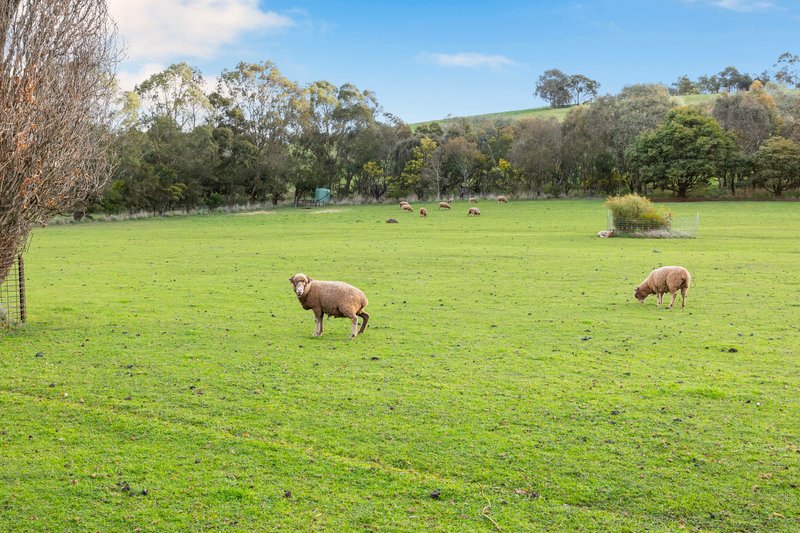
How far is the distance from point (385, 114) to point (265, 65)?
1912 centimetres

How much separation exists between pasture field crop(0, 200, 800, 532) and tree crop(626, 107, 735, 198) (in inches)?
2189

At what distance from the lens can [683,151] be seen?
240 ft

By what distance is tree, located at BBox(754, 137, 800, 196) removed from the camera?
6912 centimetres

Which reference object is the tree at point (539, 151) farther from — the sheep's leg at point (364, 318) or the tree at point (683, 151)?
the sheep's leg at point (364, 318)

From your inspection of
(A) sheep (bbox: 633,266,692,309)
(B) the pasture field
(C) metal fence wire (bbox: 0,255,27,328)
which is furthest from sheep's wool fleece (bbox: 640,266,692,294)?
(C) metal fence wire (bbox: 0,255,27,328)

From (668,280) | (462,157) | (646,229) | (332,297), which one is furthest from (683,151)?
(332,297)

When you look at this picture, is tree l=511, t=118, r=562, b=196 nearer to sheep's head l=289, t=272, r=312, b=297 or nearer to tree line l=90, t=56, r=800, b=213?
tree line l=90, t=56, r=800, b=213

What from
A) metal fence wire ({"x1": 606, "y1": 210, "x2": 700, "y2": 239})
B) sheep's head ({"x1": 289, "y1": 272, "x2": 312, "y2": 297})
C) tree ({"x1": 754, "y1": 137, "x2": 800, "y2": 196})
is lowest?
sheep's head ({"x1": 289, "y1": 272, "x2": 312, "y2": 297})

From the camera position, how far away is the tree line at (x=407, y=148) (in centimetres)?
7431

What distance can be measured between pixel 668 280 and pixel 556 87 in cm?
15725

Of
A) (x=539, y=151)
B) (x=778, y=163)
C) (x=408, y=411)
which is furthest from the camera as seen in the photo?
(x=539, y=151)

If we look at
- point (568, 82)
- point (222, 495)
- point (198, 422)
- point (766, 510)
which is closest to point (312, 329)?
point (198, 422)

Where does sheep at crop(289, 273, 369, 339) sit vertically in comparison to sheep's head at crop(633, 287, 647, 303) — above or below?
above

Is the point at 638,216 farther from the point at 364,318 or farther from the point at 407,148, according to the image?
the point at 407,148
